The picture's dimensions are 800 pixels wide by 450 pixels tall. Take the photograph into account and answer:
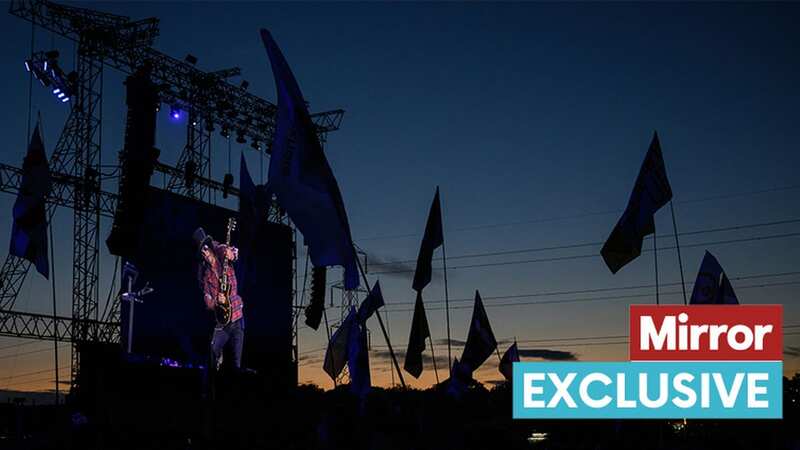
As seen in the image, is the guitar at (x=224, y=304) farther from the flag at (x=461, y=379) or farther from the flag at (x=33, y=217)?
the flag at (x=33, y=217)

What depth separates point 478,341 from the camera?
28219 millimetres

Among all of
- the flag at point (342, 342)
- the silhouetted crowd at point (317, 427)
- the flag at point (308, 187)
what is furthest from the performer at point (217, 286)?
the flag at point (308, 187)

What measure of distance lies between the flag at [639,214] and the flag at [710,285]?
3.11 meters

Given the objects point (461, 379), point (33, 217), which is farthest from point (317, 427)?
point (461, 379)

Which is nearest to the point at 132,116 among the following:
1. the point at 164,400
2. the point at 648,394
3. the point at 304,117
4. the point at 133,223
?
the point at 133,223

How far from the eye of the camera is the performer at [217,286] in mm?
28766

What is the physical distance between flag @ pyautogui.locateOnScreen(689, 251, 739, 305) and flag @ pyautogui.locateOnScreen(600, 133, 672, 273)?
311 cm

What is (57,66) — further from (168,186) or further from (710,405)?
(710,405)

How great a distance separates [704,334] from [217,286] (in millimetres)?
17792

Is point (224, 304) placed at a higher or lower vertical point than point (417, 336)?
higher

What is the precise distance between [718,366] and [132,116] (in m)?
21.0

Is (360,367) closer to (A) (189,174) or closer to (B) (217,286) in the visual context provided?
(B) (217,286)

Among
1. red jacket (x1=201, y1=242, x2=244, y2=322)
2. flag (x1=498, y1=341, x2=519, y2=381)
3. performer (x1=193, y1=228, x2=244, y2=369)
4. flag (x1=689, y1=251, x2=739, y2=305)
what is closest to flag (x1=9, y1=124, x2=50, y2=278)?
performer (x1=193, y1=228, x2=244, y2=369)

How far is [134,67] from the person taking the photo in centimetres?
3203
